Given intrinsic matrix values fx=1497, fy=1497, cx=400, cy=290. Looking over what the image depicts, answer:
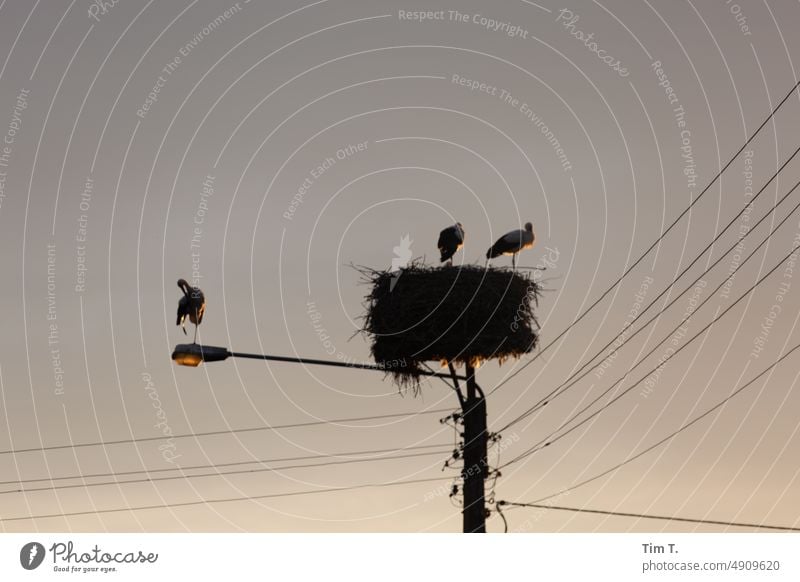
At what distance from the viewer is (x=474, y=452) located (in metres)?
20.2

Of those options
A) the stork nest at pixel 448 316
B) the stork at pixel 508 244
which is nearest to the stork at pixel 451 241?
the stork at pixel 508 244

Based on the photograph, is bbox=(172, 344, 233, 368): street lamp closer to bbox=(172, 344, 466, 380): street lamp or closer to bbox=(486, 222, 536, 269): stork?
bbox=(172, 344, 466, 380): street lamp

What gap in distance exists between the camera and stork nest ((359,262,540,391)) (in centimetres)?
2375

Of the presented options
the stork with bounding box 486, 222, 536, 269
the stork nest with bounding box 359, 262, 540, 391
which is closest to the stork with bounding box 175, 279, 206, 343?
the stork nest with bounding box 359, 262, 540, 391

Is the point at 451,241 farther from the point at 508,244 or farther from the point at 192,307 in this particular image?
the point at 192,307

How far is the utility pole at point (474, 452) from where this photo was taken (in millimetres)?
19891

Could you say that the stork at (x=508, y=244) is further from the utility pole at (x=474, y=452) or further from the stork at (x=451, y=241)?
the utility pole at (x=474, y=452)

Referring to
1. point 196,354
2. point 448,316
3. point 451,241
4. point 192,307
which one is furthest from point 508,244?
point 196,354

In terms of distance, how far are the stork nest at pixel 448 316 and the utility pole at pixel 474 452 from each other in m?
2.67

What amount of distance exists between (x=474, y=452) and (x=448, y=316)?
14.2 feet

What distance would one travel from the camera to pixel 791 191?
651 inches

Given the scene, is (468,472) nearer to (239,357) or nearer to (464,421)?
(464,421)
